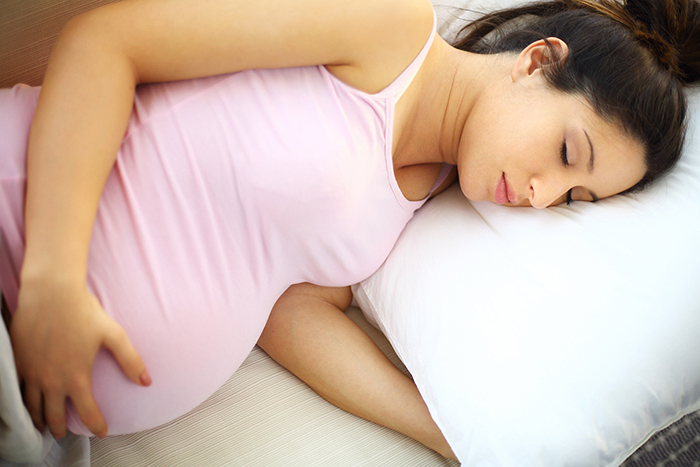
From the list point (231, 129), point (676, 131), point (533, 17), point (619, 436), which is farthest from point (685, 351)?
point (231, 129)

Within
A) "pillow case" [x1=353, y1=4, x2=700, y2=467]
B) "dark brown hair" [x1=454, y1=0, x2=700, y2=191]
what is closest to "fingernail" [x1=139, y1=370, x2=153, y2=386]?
"pillow case" [x1=353, y1=4, x2=700, y2=467]

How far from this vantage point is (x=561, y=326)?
728 mm

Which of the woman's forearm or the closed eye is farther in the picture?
the closed eye

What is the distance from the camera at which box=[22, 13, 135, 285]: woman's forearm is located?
0.58 metres

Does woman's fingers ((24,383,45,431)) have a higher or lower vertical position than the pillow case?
higher

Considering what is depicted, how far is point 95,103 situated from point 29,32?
1.17 feet

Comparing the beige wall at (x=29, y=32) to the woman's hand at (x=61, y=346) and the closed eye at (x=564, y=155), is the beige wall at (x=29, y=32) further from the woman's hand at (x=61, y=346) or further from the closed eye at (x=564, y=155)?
the closed eye at (x=564, y=155)

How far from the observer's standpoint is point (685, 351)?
71cm

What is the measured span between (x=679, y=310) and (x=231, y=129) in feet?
2.51

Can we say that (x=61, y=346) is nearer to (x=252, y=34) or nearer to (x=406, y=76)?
(x=252, y=34)

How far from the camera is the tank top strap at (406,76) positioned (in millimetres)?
750

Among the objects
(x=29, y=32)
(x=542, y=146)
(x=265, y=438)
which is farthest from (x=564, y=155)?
(x=29, y=32)

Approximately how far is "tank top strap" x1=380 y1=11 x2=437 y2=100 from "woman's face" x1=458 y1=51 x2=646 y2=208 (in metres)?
0.14

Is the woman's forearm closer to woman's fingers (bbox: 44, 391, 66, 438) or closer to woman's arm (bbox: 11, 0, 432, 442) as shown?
woman's arm (bbox: 11, 0, 432, 442)
